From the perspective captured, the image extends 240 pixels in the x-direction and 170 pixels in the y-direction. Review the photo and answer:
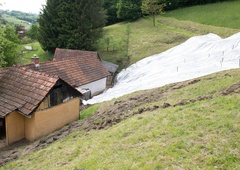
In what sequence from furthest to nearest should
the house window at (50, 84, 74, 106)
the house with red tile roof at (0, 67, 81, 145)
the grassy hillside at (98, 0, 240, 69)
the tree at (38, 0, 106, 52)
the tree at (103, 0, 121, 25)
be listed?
the tree at (103, 0, 121, 25) → the tree at (38, 0, 106, 52) → the grassy hillside at (98, 0, 240, 69) → the house window at (50, 84, 74, 106) → the house with red tile roof at (0, 67, 81, 145)

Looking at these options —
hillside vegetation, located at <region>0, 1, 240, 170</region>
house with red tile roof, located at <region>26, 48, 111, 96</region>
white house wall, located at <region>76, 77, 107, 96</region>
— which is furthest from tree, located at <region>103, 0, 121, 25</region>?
hillside vegetation, located at <region>0, 1, 240, 170</region>

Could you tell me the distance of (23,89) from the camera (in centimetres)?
1218

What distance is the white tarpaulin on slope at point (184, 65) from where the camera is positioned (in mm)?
16266

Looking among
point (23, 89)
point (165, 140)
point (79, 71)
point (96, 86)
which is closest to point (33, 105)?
point (23, 89)

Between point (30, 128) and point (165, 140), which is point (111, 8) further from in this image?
point (165, 140)

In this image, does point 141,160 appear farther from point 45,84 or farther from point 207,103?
point 45,84

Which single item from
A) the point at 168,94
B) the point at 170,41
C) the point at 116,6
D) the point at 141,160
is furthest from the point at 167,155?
the point at 116,6

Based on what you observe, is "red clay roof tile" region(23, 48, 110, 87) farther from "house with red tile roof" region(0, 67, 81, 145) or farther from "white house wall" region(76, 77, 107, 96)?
"house with red tile roof" region(0, 67, 81, 145)

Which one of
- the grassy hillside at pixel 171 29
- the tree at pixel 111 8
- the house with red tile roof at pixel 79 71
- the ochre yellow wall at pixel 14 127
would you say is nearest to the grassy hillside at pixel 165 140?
the ochre yellow wall at pixel 14 127

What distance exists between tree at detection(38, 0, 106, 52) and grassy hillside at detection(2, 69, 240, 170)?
21732 millimetres

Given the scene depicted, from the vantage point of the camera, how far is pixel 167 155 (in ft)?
19.3

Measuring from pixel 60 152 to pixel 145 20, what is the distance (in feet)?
139

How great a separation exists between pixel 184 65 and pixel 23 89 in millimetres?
12490

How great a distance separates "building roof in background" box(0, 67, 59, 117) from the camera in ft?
36.8
